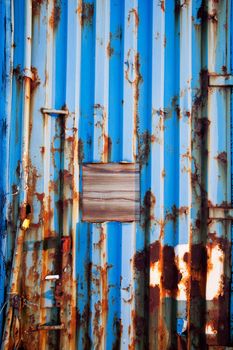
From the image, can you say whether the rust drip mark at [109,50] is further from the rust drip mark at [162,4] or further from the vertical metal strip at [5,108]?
the vertical metal strip at [5,108]

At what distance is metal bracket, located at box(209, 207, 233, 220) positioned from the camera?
7.27 ft

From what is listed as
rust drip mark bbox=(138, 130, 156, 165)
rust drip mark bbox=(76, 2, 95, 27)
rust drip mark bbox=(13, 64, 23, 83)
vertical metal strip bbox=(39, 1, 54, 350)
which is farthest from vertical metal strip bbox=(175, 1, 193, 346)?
rust drip mark bbox=(13, 64, 23, 83)

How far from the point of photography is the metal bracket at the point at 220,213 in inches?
87.3

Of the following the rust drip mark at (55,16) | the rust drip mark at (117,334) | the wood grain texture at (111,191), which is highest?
the rust drip mark at (55,16)

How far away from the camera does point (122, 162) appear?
2.22 meters

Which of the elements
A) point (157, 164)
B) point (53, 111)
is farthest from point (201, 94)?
point (53, 111)

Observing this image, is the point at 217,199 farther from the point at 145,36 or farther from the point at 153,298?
the point at 145,36

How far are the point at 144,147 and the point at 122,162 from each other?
0.19 metres

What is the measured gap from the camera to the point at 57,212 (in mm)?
2219

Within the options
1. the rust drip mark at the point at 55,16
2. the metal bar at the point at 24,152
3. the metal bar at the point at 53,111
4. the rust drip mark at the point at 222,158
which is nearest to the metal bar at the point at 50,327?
the metal bar at the point at 24,152

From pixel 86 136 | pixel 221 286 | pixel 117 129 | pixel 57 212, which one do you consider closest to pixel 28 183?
pixel 57 212

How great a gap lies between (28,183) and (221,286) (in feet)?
5.12

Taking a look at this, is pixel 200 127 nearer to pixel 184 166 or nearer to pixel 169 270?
pixel 184 166

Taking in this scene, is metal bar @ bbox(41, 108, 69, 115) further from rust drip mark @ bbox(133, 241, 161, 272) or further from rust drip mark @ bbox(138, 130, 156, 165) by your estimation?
rust drip mark @ bbox(133, 241, 161, 272)
